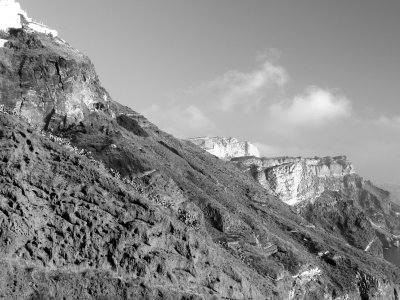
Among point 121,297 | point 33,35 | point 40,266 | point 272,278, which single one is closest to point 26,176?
point 40,266

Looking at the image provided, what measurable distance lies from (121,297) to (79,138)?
82.7m

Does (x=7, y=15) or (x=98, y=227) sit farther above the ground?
(x=7, y=15)

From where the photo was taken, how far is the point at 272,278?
160750 millimetres

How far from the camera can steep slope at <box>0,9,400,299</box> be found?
103m

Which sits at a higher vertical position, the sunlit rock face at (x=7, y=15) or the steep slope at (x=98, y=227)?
the sunlit rock face at (x=7, y=15)

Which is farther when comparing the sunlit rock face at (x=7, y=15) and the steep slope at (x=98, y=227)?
the sunlit rock face at (x=7, y=15)

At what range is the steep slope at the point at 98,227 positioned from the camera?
10344cm

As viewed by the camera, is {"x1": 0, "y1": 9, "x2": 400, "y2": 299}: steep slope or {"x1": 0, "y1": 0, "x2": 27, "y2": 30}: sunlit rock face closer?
{"x1": 0, "y1": 9, "x2": 400, "y2": 299}: steep slope

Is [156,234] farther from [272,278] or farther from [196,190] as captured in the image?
[196,190]

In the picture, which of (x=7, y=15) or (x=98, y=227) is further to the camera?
(x=7, y=15)

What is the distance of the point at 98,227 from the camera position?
113125 millimetres

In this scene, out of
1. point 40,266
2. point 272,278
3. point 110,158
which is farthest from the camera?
point 110,158

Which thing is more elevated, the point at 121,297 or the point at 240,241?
the point at 240,241

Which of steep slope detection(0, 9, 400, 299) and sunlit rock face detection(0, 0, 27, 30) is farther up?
sunlit rock face detection(0, 0, 27, 30)
